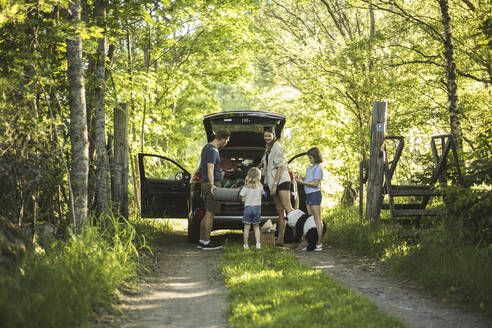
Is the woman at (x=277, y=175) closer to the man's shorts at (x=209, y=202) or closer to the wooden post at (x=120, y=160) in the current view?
the man's shorts at (x=209, y=202)

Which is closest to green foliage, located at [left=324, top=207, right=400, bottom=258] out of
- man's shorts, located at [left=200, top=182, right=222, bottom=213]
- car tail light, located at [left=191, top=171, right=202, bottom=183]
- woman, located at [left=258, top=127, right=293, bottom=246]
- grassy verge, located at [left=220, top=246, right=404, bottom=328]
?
woman, located at [left=258, top=127, right=293, bottom=246]

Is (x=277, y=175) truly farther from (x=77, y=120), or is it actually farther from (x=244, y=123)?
(x=77, y=120)

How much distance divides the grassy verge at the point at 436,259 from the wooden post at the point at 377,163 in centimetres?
37

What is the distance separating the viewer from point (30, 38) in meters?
5.78

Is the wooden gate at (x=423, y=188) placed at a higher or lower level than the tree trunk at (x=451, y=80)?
lower

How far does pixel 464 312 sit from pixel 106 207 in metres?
5.19

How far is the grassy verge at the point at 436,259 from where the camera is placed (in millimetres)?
4735

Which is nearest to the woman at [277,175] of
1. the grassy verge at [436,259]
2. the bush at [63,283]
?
the grassy verge at [436,259]

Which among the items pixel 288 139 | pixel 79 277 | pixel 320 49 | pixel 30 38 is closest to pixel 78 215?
pixel 79 277

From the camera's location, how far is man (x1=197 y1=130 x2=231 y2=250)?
25.3 ft

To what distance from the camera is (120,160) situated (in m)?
7.93

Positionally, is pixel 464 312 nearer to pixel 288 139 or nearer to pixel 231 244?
pixel 231 244

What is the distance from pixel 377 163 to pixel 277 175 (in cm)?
203

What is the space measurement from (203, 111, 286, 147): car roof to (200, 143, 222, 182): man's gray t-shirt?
780 millimetres
